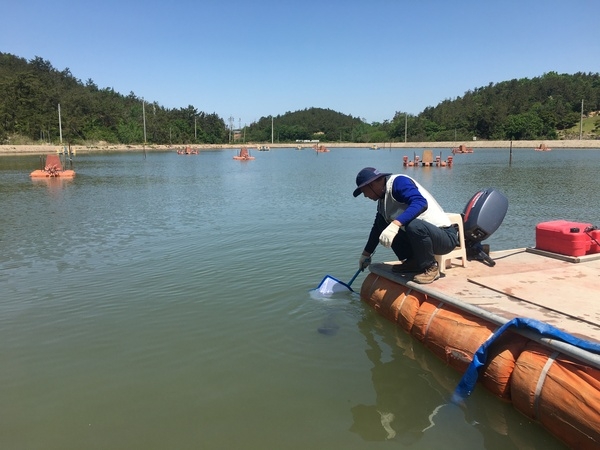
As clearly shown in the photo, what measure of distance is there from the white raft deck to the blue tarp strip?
0.05 metres

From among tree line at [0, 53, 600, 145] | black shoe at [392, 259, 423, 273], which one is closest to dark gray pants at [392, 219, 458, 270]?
black shoe at [392, 259, 423, 273]

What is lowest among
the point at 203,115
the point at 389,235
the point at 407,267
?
the point at 407,267

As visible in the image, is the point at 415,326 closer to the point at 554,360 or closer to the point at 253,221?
the point at 554,360

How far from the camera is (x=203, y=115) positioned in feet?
450

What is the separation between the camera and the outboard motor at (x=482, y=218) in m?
6.26

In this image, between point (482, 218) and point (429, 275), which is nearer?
point (429, 275)

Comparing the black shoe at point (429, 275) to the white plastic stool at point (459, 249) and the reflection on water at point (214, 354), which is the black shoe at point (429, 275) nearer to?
the white plastic stool at point (459, 249)

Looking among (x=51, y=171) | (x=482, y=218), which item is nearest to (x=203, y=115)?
(x=51, y=171)

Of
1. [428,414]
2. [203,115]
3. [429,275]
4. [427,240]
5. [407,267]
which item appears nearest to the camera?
[428,414]

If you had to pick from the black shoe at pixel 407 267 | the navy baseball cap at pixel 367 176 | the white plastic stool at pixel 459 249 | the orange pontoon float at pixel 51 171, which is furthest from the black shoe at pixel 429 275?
the orange pontoon float at pixel 51 171

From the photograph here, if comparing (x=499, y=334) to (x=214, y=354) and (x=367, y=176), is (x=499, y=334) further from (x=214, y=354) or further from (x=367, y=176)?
(x=214, y=354)

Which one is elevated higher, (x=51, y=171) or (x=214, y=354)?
(x=51, y=171)

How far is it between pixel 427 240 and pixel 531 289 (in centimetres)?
125

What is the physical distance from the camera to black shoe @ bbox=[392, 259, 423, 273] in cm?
595
